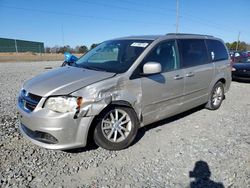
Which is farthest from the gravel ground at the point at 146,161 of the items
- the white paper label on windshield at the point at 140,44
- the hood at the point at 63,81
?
the white paper label on windshield at the point at 140,44

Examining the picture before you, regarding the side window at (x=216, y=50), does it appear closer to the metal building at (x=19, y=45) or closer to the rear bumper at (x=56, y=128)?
the rear bumper at (x=56, y=128)

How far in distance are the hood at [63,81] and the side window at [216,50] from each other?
3.01 meters

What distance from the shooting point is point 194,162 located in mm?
3143

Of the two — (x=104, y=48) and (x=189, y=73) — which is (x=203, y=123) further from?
(x=104, y=48)

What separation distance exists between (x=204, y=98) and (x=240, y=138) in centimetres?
134

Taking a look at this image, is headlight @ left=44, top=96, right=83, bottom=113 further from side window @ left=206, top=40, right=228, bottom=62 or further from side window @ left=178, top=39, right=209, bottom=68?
side window @ left=206, top=40, right=228, bottom=62

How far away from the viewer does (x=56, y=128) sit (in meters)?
2.89

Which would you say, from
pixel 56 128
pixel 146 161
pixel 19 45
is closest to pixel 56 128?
pixel 56 128

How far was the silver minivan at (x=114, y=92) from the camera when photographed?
115 inches

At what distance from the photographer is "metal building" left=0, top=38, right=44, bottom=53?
152 feet

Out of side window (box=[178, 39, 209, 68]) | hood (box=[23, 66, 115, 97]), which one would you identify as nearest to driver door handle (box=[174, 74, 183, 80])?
side window (box=[178, 39, 209, 68])

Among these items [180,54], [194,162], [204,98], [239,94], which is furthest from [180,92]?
[239,94]

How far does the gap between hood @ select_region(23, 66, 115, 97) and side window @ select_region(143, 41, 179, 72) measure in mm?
910

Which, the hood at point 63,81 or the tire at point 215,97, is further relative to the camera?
the tire at point 215,97
